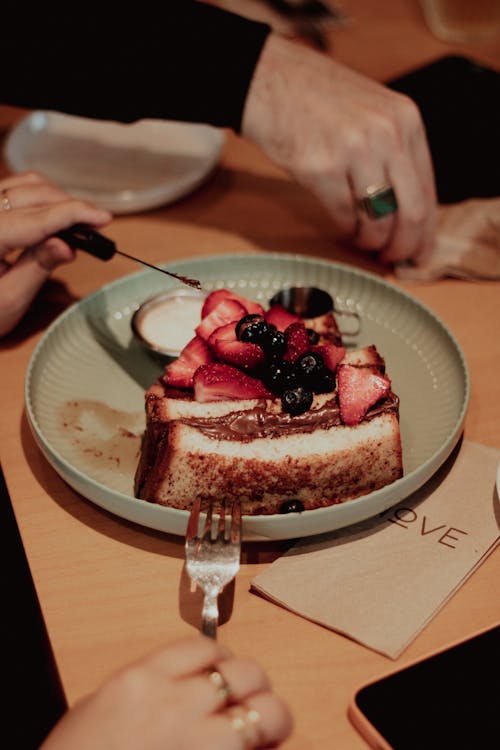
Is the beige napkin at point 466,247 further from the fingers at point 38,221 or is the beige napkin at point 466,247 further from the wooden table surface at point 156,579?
the fingers at point 38,221

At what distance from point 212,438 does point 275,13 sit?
2243 millimetres

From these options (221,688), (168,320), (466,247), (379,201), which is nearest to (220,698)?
(221,688)

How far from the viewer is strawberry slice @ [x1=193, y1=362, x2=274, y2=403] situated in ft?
4.19

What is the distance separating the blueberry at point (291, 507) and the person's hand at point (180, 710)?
0.38 metres

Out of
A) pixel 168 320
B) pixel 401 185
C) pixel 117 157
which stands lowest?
pixel 117 157

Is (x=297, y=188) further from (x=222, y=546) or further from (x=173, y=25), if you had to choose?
(x=222, y=546)

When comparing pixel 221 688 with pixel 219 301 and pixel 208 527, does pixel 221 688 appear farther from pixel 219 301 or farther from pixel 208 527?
pixel 219 301

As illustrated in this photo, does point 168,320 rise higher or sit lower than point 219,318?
lower

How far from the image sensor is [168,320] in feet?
5.29

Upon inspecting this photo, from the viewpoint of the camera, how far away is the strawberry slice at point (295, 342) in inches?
52.2

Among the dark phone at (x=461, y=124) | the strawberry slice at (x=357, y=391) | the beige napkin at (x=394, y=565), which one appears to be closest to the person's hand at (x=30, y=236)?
the strawberry slice at (x=357, y=391)

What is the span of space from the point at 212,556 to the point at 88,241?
2.62 ft

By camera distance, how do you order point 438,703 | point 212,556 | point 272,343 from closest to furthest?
point 438,703 < point 212,556 < point 272,343

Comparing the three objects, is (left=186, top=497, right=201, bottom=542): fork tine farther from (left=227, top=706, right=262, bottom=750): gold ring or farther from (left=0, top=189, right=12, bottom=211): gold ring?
(left=0, top=189, right=12, bottom=211): gold ring
